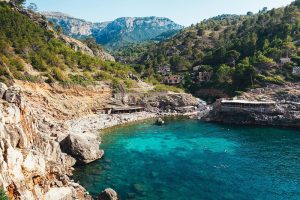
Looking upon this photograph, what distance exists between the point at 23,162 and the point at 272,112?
194ft

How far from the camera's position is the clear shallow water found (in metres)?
36.4

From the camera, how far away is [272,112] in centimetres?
7250

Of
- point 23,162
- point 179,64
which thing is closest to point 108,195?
point 23,162

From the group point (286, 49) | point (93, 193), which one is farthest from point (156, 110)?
point (93, 193)

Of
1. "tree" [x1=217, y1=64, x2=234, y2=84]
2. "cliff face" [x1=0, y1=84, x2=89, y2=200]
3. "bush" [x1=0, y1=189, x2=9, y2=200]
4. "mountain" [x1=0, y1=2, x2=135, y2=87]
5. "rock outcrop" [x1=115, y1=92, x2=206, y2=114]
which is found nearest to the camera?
"bush" [x1=0, y1=189, x2=9, y2=200]

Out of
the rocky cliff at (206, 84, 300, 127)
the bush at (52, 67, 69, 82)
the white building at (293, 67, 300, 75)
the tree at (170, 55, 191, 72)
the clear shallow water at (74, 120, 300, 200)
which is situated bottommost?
the clear shallow water at (74, 120, 300, 200)

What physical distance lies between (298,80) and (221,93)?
21.1 metres

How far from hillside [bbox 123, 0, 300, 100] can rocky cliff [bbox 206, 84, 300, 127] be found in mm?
6060

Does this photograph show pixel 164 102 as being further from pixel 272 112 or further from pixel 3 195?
pixel 3 195

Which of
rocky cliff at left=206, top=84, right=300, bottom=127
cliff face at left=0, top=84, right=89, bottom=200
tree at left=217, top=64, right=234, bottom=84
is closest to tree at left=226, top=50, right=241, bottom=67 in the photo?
tree at left=217, top=64, right=234, bottom=84

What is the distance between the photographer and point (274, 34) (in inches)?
4660

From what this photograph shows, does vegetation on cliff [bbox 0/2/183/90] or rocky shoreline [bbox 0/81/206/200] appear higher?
vegetation on cliff [bbox 0/2/183/90]

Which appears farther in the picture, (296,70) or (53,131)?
(296,70)

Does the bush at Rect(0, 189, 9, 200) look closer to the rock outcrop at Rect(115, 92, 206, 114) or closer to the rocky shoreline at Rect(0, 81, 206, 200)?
the rocky shoreline at Rect(0, 81, 206, 200)
